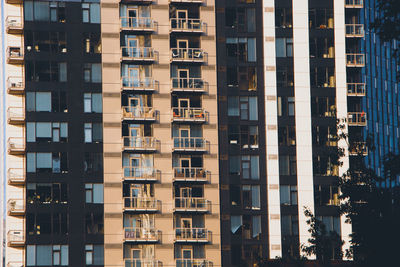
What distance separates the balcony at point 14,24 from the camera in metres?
98.8

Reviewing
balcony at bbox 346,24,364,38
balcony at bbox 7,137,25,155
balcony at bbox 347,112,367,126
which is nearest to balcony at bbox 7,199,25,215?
balcony at bbox 7,137,25,155

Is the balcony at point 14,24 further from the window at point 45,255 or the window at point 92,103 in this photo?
the window at point 45,255

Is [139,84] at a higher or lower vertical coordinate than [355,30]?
lower

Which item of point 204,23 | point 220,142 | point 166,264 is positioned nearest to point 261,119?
point 220,142

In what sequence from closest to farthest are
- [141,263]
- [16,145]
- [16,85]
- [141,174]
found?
[141,263], [16,145], [16,85], [141,174]

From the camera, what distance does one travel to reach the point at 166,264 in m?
97.7

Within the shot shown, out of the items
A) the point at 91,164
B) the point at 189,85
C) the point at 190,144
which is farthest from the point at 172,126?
the point at 91,164

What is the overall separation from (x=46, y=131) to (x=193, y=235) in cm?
1775

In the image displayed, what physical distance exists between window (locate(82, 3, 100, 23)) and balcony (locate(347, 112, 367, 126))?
91.1ft

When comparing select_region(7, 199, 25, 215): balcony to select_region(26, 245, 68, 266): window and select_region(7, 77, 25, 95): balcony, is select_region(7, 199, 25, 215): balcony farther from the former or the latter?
select_region(7, 77, 25, 95): balcony

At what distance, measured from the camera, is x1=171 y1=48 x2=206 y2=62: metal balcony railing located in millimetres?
100625

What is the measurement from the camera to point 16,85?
98438mm

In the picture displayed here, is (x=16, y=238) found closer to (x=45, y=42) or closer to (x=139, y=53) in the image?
(x=45, y=42)

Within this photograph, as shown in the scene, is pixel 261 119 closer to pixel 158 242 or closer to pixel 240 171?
pixel 240 171
